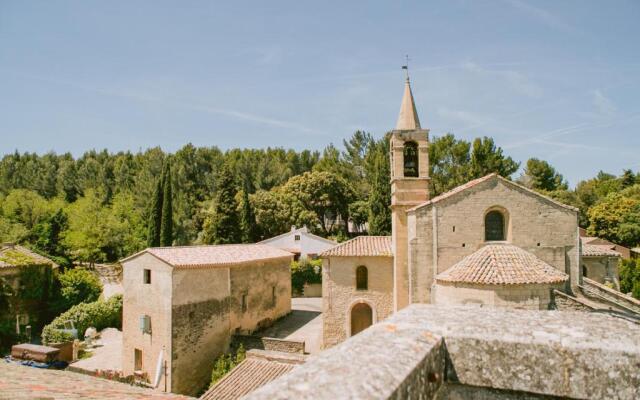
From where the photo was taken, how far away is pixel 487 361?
2.84m

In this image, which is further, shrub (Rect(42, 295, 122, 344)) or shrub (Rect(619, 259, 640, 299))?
shrub (Rect(619, 259, 640, 299))

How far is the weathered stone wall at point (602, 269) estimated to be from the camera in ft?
96.6

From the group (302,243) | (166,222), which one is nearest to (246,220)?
(302,243)

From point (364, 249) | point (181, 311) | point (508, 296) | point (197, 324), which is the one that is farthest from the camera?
point (364, 249)

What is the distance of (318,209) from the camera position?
50.6 meters

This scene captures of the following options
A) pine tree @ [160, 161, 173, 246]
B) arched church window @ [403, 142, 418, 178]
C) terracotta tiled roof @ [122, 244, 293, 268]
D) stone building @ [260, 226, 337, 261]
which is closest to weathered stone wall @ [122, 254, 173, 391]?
terracotta tiled roof @ [122, 244, 293, 268]

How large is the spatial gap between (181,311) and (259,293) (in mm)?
6723

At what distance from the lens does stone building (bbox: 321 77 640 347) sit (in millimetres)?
14398

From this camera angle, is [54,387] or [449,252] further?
[449,252]

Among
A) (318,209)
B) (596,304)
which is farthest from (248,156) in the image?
(596,304)

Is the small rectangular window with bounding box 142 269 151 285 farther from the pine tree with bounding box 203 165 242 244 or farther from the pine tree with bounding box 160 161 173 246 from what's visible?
the pine tree with bounding box 203 165 242 244

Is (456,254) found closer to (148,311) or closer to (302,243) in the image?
(148,311)

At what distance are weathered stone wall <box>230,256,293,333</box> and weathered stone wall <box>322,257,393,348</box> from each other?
5.26m

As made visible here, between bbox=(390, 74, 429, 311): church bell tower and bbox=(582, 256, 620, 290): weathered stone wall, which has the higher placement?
bbox=(390, 74, 429, 311): church bell tower
